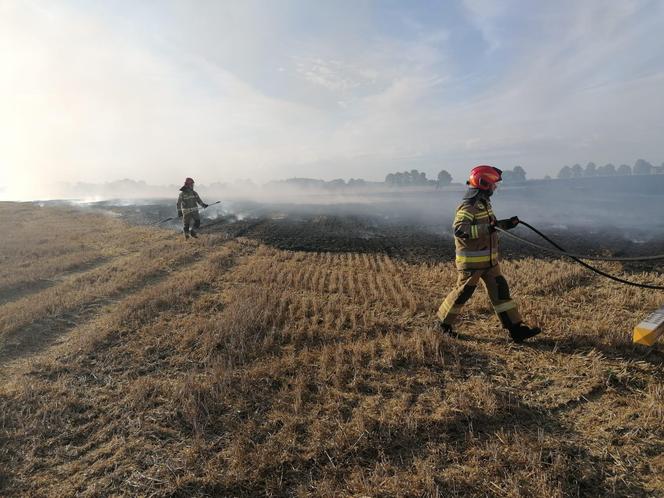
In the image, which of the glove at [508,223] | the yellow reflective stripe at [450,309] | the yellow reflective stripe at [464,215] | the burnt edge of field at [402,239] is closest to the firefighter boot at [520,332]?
the yellow reflective stripe at [450,309]

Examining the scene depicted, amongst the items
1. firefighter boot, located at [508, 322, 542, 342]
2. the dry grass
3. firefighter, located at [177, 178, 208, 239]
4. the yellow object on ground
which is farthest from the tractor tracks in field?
the yellow object on ground

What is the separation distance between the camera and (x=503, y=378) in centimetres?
412

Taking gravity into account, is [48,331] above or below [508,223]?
below

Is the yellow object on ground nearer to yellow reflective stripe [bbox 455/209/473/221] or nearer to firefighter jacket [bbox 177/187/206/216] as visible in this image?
yellow reflective stripe [bbox 455/209/473/221]

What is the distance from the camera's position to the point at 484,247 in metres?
4.89

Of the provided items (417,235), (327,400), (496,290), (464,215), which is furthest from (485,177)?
(417,235)

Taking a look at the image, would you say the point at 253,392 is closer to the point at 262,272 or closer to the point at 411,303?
the point at 411,303

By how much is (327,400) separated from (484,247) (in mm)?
3041

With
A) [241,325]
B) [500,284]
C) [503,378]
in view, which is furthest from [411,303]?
[241,325]

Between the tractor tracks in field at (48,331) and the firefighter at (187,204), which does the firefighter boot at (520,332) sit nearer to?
the tractor tracks in field at (48,331)

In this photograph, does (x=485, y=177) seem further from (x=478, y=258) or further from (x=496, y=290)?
(x=496, y=290)

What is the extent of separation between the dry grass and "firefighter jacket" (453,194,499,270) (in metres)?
1.22

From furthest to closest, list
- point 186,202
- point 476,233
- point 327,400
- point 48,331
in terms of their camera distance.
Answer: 1. point 186,202
2. point 48,331
3. point 476,233
4. point 327,400

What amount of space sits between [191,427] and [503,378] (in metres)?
3.60
